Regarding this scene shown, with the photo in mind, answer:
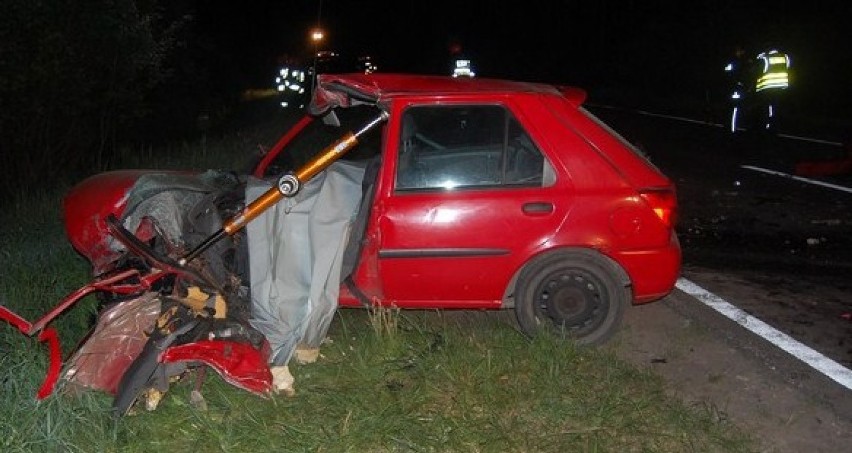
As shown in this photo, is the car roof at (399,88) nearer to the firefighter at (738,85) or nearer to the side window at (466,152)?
the side window at (466,152)

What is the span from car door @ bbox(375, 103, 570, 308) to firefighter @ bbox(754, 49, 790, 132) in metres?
11.5

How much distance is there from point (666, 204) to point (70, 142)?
9.92 m

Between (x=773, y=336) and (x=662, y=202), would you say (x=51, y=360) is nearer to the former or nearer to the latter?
(x=662, y=202)

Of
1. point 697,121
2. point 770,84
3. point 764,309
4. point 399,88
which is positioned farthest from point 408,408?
point 697,121

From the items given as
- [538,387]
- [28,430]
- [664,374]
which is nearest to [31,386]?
[28,430]

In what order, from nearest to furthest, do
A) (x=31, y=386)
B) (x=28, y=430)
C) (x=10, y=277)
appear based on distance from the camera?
(x=28, y=430)
(x=31, y=386)
(x=10, y=277)

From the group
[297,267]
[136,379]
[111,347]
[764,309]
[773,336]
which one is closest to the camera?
[136,379]

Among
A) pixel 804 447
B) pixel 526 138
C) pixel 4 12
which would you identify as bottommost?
pixel 804 447

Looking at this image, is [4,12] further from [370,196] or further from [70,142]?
[370,196]

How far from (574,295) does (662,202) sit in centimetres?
74

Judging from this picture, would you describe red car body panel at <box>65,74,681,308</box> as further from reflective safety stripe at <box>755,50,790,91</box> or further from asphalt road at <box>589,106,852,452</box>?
reflective safety stripe at <box>755,50,790,91</box>

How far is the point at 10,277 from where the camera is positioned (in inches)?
222

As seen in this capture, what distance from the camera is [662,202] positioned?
15.1 ft

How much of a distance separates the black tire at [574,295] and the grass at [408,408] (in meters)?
0.22
